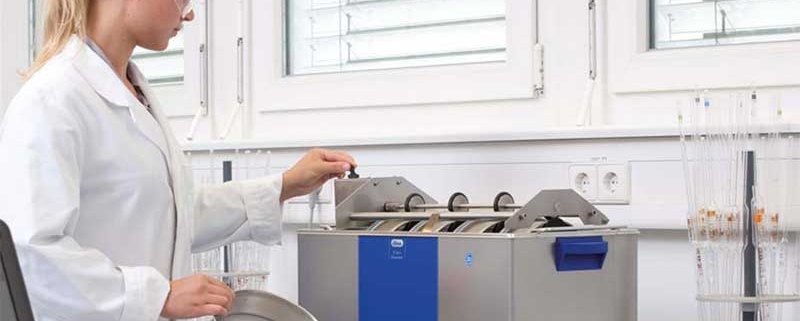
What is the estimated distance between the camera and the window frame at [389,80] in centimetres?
229

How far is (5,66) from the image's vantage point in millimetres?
3184

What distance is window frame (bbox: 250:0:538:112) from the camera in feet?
7.51

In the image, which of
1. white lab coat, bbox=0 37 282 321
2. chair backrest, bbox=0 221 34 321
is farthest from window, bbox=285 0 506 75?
chair backrest, bbox=0 221 34 321

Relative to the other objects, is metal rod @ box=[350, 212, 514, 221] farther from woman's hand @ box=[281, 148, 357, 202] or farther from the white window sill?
the white window sill

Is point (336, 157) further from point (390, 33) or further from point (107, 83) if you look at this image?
point (390, 33)

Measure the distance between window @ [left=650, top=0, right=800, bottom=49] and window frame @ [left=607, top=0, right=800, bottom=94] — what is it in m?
0.02

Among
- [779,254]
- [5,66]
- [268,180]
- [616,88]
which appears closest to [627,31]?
[616,88]

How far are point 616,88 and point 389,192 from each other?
0.54 metres

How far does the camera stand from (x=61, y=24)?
160cm

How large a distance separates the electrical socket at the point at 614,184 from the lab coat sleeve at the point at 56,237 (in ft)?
3.02

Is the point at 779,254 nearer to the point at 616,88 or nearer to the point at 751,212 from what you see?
the point at 751,212

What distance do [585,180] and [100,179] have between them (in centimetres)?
94

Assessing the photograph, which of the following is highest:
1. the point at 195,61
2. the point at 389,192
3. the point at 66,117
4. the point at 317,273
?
the point at 195,61

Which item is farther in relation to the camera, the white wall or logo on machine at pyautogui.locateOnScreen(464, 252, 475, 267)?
the white wall
